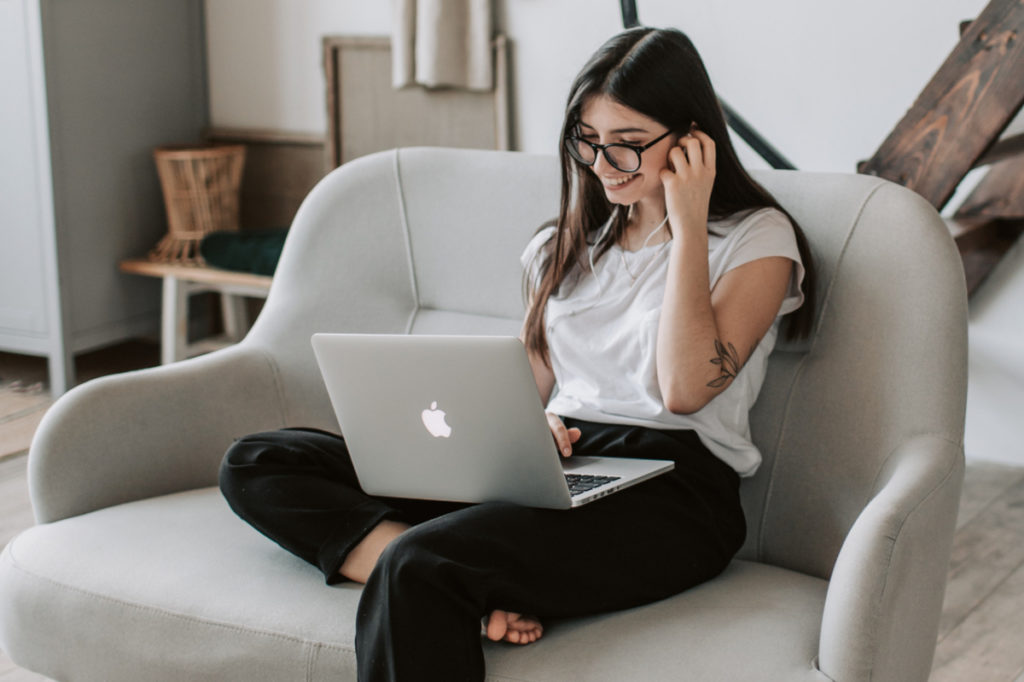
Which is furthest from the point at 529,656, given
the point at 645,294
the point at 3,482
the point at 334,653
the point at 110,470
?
the point at 3,482

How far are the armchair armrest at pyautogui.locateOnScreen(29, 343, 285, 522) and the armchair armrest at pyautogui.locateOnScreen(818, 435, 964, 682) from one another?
39.9 inches

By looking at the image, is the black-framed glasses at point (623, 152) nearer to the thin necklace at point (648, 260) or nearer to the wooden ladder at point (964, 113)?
the thin necklace at point (648, 260)

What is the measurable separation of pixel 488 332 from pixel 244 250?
1765 mm

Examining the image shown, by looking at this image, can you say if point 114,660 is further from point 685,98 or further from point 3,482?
point 3,482

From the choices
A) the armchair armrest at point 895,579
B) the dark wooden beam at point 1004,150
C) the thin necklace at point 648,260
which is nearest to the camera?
the armchair armrest at point 895,579

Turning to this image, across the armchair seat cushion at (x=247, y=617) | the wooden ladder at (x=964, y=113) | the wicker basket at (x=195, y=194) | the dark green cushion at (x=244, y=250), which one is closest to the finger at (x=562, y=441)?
the armchair seat cushion at (x=247, y=617)

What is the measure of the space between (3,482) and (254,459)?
1.61m

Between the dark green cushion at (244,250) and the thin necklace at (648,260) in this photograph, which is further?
the dark green cushion at (244,250)

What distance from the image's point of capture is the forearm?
1434 millimetres

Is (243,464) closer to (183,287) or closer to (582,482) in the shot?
(582,482)

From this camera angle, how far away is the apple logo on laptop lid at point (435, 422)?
1342 millimetres

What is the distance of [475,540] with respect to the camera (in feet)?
4.23

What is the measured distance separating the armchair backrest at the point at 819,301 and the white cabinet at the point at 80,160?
68.5 inches

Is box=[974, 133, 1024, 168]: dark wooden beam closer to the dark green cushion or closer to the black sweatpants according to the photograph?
the black sweatpants
